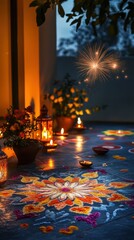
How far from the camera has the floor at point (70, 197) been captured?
2475 millimetres

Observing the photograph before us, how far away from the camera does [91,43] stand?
28.8ft

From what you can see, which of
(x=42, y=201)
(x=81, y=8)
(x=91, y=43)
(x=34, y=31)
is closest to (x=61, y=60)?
(x=91, y=43)

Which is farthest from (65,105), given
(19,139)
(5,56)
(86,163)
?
Answer: (86,163)

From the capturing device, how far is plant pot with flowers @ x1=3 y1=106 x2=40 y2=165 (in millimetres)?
4367

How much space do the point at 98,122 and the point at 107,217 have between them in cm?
588

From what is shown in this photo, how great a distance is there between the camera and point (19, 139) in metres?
4.39

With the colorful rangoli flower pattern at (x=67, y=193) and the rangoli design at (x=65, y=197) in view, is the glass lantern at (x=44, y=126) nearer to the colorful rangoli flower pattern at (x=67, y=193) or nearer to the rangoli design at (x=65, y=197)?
the rangoli design at (x=65, y=197)

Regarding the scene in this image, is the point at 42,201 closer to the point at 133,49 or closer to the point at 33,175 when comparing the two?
the point at 33,175

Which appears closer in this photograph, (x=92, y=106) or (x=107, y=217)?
(x=107, y=217)

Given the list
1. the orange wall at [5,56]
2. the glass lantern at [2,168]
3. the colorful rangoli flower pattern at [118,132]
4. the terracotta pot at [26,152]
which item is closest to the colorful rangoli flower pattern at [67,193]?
the glass lantern at [2,168]

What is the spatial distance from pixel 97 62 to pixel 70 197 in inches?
222

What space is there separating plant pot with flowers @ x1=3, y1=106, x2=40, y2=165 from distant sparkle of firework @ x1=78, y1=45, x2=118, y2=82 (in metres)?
4.15

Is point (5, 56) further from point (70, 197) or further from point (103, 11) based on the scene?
point (103, 11)

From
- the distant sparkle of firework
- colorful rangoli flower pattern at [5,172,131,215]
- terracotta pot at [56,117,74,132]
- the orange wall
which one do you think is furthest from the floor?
the distant sparkle of firework
